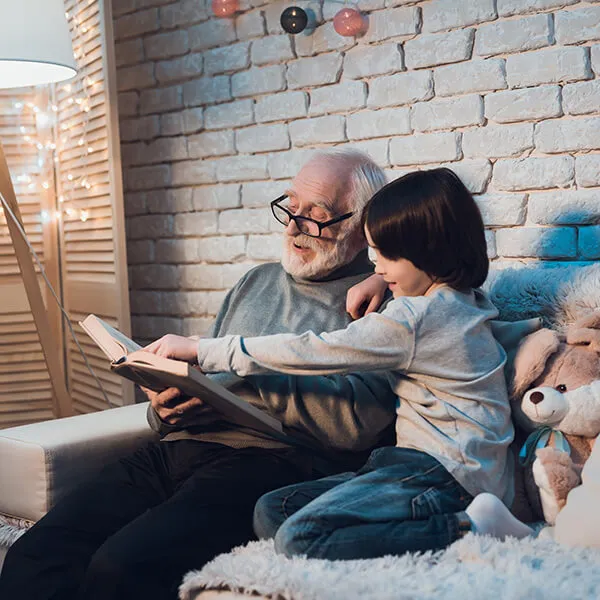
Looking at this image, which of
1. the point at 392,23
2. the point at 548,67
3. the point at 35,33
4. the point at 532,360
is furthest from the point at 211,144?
the point at 532,360

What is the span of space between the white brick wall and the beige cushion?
2.94ft

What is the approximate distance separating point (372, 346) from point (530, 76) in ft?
2.99

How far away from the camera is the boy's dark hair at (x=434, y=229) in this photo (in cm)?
152

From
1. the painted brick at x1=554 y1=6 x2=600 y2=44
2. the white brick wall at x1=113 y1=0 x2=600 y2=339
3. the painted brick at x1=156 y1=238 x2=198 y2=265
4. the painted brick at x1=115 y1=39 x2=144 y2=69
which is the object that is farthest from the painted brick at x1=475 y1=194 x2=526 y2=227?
the painted brick at x1=115 y1=39 x2=144 y2=69

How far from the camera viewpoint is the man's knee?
1439mm

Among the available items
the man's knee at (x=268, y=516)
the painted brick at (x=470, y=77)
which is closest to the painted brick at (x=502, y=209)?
the painted brick at (x=470, y=77)

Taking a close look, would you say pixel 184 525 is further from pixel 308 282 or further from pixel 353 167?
pixel 353 167

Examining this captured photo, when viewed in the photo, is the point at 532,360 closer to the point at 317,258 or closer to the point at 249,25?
the point at 317,258

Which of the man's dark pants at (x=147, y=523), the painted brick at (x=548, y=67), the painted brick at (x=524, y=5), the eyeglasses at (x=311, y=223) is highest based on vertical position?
the painted brick at (x=524, y=5)

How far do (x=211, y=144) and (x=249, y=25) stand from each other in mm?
372

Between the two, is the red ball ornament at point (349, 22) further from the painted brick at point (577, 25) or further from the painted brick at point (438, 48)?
the painted brick at point (577, 25)

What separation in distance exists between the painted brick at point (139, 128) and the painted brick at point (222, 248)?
42 centimetres

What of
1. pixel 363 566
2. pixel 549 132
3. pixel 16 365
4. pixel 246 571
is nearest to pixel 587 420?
pixel 363 566

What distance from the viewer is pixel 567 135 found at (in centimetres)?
198
